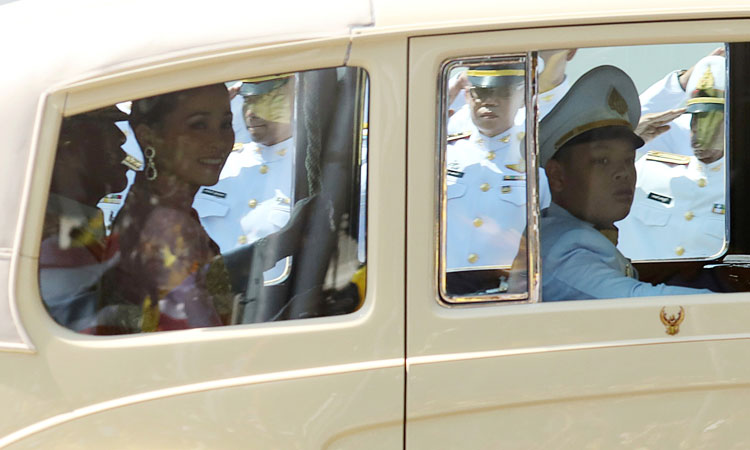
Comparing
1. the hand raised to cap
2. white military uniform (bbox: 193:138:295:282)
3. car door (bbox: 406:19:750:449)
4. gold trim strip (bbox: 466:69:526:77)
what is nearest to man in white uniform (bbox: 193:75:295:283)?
white military uniform (bbox: 193:138:295:282)

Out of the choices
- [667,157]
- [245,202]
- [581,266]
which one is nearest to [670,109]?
[667,157]

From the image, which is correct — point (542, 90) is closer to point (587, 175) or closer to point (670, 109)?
point (587, 175)

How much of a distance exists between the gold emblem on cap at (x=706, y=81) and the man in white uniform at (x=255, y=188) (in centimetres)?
103

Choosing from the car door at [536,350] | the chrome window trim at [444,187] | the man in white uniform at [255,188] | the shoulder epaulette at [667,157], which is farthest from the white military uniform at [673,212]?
the man in white uniform at [255,188]

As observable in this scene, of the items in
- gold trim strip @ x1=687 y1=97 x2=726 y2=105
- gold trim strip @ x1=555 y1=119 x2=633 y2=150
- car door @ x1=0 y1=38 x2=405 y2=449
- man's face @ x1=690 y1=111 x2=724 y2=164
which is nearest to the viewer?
car door @ x1=0 y1=38 x2=405 y2=449

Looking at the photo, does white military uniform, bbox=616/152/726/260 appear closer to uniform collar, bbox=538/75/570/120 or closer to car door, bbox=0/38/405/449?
uniform collar, bbox=538/75/570/120

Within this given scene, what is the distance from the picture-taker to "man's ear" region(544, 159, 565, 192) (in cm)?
219

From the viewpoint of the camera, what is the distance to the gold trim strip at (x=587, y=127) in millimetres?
2244

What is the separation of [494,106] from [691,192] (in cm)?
70

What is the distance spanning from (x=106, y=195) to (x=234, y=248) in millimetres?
301

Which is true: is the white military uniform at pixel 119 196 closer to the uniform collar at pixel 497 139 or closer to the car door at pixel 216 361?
the car door at pixel 216 361

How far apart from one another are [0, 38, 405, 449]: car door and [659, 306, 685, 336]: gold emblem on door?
1.86 ft

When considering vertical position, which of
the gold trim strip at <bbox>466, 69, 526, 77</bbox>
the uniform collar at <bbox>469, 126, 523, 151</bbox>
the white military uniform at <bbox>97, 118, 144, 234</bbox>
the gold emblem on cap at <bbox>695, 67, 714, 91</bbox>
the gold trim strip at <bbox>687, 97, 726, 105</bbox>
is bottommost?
the white military uniform at <bbox>97, 118, 144, 234</bbox>

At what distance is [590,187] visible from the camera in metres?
2.30
